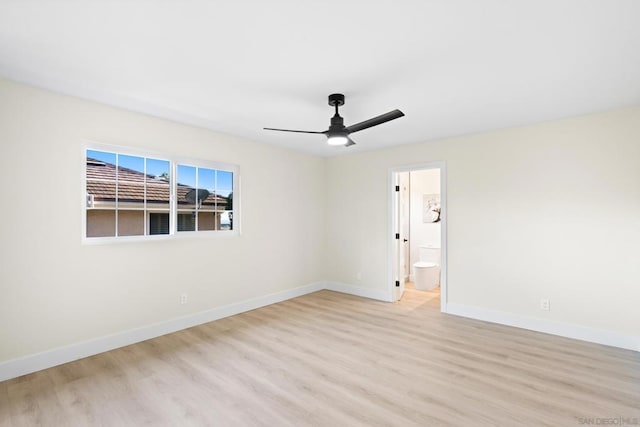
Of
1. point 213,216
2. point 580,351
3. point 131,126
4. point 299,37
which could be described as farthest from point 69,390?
point 580,351

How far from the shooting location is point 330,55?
85.4 inches

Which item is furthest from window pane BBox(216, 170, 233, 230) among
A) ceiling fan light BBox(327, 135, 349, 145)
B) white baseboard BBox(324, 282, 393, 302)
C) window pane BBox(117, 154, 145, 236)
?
white baseboard BBox(324, 282, 393, 302)

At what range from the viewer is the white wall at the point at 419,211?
643 cm

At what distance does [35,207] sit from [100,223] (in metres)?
→ 0.52

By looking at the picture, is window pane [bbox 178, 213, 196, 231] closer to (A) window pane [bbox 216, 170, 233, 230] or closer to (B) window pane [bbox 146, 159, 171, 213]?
(B) window pane [bbox 146, 159, 171, 213]

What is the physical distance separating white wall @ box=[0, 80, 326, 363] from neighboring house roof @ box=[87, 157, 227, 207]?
0.47ft

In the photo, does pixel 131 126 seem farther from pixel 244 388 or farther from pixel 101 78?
pixel 244 388

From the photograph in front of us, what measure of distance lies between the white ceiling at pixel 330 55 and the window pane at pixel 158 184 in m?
0.60

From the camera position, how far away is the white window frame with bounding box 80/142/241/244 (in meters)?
2.97

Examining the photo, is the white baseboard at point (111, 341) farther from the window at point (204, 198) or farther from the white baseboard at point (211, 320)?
the window at point (204, 198)

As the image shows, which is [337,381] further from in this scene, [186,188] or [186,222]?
[186,188]

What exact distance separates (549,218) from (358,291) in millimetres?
2958

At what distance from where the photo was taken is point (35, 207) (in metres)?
2.68

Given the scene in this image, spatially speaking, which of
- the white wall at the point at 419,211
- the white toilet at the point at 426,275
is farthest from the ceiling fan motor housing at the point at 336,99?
the white wall at the point at 419,211
